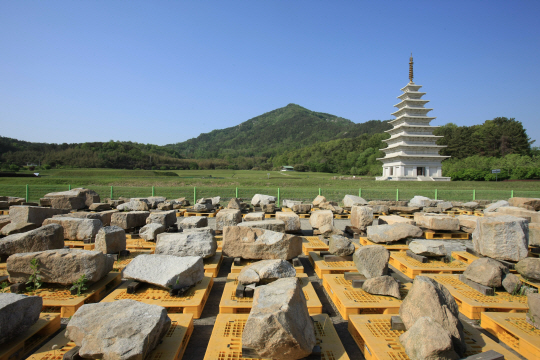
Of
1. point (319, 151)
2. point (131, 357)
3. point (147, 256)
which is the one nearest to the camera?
point (131, 357)

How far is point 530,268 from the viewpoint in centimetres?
492

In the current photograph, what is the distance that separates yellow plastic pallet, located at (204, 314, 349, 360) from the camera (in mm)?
2859

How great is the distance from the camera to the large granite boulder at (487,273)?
14.7 feet

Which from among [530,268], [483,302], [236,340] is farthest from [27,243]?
[530,268]

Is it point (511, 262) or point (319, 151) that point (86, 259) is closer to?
point (511, 262)

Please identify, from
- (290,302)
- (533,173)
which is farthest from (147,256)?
(533,173)

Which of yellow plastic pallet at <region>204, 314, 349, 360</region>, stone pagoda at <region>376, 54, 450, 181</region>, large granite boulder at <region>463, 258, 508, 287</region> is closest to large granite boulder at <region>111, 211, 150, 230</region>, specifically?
yellow plastic pallet at <region>204, 314, 349, 360</region>

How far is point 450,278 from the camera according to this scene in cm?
509

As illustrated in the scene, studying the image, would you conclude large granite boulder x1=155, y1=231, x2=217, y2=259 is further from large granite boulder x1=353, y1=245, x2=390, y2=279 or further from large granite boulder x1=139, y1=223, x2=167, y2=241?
large granite boulder x1=353, y1=245, x2=390, y2=279

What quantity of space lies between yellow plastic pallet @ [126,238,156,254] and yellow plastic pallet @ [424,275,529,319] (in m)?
6.37

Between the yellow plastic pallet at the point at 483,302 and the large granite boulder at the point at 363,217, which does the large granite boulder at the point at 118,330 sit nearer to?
the yellow plastic pallet at the point at 483,302

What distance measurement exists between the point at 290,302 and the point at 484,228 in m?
5.37

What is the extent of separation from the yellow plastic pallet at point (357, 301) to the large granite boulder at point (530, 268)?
2287mm

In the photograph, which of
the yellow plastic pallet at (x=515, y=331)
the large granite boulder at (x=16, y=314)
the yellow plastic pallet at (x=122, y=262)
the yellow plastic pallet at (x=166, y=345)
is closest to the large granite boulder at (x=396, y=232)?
the yellow plastic pallet at (x=515, y=331)
